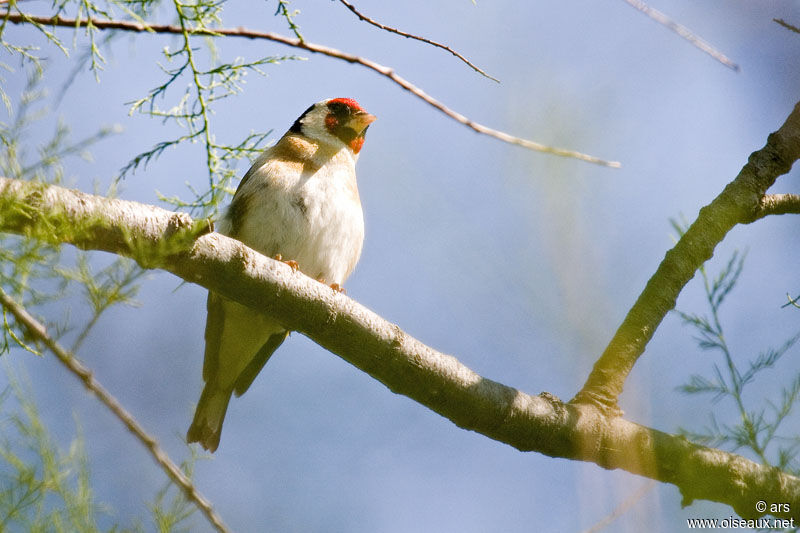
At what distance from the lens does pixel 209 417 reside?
463 centimetres

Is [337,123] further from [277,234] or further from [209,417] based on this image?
[209,417]

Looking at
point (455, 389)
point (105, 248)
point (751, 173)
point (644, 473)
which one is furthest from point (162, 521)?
point (751, 173)

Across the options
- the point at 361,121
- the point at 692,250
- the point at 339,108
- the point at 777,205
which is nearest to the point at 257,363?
the point at 361,121

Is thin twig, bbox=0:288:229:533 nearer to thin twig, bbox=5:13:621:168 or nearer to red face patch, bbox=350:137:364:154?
thin twig, bbox=5:13:621:168

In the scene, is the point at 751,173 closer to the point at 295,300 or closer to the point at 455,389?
the point at 455,389

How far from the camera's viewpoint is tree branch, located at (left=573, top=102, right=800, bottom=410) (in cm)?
324

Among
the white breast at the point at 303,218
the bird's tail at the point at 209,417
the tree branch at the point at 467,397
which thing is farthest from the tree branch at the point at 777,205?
the bird's tail at the point at 209,417

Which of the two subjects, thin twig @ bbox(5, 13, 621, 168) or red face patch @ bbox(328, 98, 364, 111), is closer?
thin twig @ bbox(5, 13, 621, 168)

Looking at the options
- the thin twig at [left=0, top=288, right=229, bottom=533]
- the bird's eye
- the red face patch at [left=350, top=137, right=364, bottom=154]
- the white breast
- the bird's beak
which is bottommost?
the thin twig at [left=0, top=288, right=229, bottom=533]

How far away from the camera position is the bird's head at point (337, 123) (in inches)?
201

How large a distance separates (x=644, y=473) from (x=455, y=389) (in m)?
0.79

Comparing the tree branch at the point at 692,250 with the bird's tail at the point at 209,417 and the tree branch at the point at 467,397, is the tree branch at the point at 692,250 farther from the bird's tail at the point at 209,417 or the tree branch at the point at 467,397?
the bird's tail at the point at 209,417

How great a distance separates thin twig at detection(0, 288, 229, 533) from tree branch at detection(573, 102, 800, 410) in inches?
69.3

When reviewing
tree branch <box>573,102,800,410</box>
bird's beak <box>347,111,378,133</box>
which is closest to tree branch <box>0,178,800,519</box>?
tree branch <box>573,102,800,410</box>
